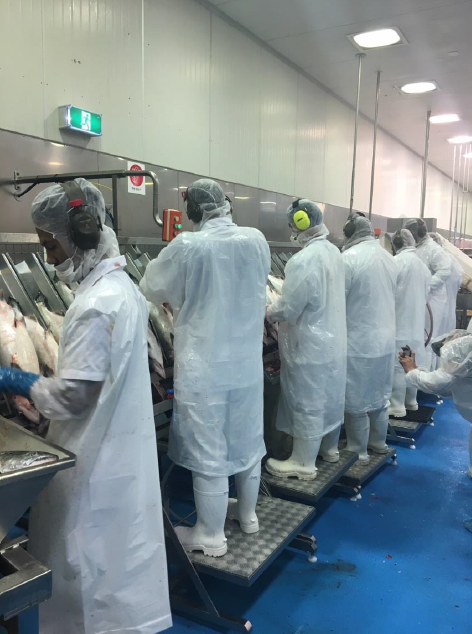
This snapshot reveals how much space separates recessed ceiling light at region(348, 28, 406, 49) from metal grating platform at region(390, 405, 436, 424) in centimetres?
338

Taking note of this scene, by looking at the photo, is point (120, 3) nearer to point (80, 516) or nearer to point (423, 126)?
Result: point (80, 516)

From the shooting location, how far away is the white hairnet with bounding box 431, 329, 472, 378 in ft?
8.21

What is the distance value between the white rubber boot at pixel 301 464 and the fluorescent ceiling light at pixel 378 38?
3565 mm

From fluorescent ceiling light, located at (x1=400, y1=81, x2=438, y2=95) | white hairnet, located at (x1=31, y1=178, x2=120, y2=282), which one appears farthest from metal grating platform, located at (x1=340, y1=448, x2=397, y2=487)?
fluorescent ceiling light, located at (x1=400, y1=81, x2=438, y2=95)

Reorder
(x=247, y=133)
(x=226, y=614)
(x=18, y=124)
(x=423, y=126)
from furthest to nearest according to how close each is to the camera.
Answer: (x=423, y=126)
(x=247, y=133)
(x=18, y=124)
(x=226, y=614)

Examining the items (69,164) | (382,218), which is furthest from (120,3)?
(382,218)

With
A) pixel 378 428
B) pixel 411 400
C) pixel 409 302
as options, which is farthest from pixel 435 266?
pixel 378 428

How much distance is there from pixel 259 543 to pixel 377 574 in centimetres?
63

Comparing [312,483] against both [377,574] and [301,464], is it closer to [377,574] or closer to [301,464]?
[301,464]

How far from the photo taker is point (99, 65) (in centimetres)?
297

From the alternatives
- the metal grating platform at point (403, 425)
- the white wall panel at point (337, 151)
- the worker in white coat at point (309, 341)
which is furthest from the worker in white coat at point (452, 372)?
the white wall panel at point (337, 151)

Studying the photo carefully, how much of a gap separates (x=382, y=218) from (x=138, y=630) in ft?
22.9

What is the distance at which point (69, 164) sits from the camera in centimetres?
281

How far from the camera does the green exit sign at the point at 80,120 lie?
2723 millimetres
